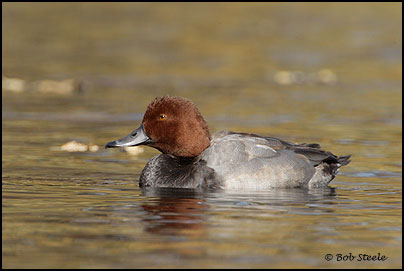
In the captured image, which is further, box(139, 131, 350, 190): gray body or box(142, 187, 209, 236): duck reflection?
box(139, 131, 350, 190): gray body

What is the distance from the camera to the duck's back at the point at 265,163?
10.1m

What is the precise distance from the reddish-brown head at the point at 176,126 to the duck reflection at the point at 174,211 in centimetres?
61

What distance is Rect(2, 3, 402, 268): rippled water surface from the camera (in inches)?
282

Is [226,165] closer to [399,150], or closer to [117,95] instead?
[399,150]

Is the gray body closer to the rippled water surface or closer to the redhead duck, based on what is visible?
the redhead duck

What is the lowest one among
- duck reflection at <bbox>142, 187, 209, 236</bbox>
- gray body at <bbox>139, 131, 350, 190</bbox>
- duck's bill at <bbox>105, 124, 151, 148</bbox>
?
duck reflection at <bbox>142, 187, 209, 236</bbox>

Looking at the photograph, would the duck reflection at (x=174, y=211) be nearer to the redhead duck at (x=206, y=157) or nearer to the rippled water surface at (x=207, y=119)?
the rippled water surface at (x=207, y=119)

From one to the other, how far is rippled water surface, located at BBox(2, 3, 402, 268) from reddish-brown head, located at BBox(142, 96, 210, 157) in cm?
62

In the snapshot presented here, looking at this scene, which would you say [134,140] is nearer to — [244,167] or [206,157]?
[206,157]

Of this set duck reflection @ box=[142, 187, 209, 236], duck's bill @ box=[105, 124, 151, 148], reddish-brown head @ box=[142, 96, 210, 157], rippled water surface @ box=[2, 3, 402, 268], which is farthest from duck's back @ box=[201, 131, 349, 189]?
duck's bill @ box=[105, 124, 151, 148]

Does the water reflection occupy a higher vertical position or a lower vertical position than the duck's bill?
lower

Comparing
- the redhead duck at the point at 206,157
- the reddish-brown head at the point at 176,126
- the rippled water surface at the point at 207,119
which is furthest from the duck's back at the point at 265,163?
the rippled water surface at the point at 207,119

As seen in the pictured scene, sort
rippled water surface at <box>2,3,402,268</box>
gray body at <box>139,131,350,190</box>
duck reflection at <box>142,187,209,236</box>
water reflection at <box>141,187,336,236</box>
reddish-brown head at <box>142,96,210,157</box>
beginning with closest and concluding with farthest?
rippled water surface at <box>2,3,402,268</box>, duck reflection at <box>142,187,209,236</box>, water reflection at <box>141,187,336,236</box>, gray body at <box>139,131,350,190</box>, reddish-brown head at <box>142,96,210,157</box>

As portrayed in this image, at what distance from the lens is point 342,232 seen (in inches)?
303
